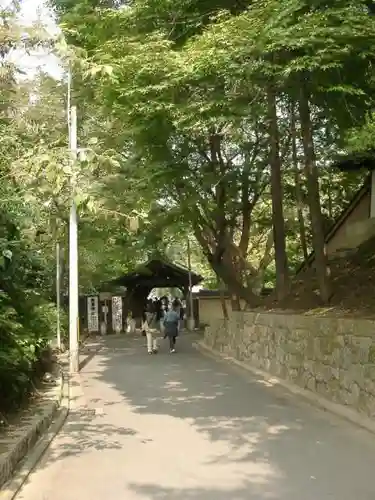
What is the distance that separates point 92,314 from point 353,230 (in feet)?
65.2

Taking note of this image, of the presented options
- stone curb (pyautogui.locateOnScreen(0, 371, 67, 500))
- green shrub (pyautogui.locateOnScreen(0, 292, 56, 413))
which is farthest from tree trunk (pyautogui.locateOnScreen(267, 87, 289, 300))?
stone curb (pyautogui.locateOnScreen(0, 371, 67, 500))

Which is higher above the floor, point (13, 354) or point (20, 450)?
point (13, 354)

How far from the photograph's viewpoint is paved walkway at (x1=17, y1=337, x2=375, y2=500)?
6.22 meters

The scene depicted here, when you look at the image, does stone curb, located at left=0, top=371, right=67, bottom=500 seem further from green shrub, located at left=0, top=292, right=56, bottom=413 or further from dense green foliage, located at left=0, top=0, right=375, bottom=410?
dense green foliage, located at left=0, top=0, right=375, bottom=410

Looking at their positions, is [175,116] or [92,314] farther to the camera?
[92,314]

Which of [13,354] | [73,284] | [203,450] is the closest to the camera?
[203,450]

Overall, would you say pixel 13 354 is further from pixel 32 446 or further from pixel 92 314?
pixel 92 314

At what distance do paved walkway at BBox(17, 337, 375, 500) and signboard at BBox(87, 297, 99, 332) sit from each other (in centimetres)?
2208

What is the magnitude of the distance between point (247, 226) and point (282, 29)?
1285cm

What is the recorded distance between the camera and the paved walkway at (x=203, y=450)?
6.22m

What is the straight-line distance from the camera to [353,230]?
19.3 m

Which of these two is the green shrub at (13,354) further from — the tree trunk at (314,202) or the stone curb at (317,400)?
the tree trunk at (314,202)

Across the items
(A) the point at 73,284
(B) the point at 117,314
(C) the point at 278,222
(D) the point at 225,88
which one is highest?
(D) the point at 225,88

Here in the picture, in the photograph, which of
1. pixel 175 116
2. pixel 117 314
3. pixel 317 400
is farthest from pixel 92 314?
pixel 317 400
